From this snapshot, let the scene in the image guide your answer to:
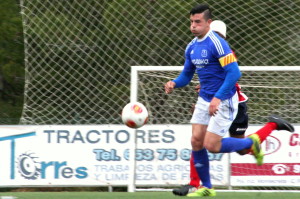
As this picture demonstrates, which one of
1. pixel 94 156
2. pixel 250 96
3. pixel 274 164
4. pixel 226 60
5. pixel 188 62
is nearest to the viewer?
pixel 226 60

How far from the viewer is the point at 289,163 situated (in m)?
9.59

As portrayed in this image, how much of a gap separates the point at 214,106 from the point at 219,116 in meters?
0.30

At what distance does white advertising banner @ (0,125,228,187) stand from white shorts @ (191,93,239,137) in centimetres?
190

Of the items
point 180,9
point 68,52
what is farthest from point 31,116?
point 180,9

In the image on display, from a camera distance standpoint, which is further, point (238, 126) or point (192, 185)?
point (238, 126)

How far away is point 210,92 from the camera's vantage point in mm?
7707

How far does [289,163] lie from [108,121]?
2.43 m

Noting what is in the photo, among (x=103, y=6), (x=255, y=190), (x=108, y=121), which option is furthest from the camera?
(x=103, y=6)

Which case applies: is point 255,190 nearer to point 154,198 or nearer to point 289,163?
point 289,163

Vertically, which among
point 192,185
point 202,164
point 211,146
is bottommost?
point 192,185

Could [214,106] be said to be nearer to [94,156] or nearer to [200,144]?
[200,144]

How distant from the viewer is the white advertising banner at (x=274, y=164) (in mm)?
9578

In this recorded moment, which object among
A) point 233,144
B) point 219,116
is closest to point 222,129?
point 219,116

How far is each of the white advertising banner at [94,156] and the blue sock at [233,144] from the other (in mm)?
1667
